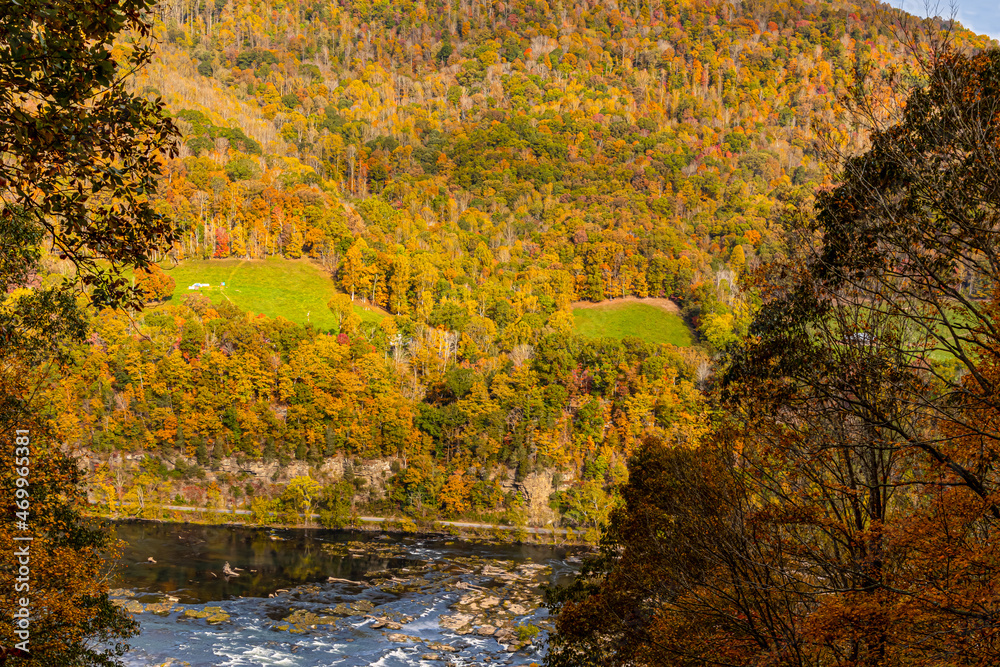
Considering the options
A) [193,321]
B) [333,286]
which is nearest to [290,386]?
[193,321]

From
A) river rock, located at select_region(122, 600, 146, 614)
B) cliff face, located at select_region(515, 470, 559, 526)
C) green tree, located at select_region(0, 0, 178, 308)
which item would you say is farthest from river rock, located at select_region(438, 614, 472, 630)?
green tree, located at select_region(0, 0, 178, 308)

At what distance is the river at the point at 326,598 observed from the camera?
112 ft

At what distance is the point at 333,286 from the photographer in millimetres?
109500

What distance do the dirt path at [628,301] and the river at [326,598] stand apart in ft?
222

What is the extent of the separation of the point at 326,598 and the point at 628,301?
298 ft

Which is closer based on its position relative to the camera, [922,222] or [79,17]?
[79,17]

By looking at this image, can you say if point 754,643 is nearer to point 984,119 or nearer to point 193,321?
point 984,119

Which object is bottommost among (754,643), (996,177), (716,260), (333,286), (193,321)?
(754,643)

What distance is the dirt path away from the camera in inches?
4823

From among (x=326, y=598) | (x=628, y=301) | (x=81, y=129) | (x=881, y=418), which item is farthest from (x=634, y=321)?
(x=81, y=129)

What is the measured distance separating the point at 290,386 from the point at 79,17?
7417cm

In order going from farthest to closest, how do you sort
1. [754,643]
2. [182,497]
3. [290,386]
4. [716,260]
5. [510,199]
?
1. [510,199]
2. [716,260]
3. [290,386]
4. [182,497]
5. [754,643]

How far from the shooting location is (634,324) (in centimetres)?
11512

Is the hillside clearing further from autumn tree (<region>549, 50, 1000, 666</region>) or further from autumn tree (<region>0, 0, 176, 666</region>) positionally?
autumn tree (<region>0, 0, 176, 666</region>)
